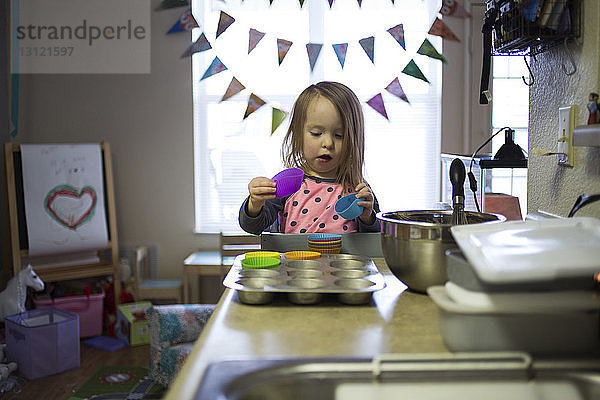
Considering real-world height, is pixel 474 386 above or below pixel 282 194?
below

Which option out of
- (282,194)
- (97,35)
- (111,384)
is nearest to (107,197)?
(97,35)

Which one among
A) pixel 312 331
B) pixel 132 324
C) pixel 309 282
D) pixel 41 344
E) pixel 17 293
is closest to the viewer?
pixel 312 331

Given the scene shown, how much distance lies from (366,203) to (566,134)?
0.51 metres

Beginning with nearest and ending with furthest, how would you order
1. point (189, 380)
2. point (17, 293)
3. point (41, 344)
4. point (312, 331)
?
point (189, 380) → point (312, 331) → point (41, 344) → point (17, 293)

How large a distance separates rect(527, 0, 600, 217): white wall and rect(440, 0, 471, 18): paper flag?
2.45 metres

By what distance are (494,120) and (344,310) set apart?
3.05 meters

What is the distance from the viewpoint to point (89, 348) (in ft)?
10.6

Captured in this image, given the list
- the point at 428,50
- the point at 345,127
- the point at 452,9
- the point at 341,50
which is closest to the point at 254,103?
the point at 341,50

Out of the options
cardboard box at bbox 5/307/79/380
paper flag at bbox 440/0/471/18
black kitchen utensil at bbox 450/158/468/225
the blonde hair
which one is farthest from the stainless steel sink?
paper flag at bbox 440/0/471/18

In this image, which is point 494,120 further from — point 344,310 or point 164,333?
point 344,310

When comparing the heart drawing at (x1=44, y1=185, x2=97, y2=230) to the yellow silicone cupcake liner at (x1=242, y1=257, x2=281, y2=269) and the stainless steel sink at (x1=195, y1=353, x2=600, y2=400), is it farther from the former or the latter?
the stainless steel sink at (x1=195, y1=353, x2=600, y2=400)

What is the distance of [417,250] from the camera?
104 centimetres

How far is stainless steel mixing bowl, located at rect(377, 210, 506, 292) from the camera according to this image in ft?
3.35

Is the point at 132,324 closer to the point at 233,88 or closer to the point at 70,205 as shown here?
the point at 70,205
